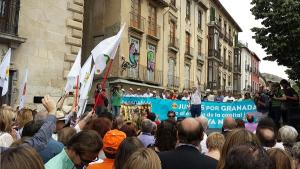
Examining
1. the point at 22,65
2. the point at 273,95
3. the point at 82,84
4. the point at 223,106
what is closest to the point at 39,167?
the point at 82,84

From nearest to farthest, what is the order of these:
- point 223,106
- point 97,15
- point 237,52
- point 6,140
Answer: point 6,140, point 223,106, point 97,15, point 237,52

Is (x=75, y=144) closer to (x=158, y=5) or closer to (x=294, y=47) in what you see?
(x=294, y=47)

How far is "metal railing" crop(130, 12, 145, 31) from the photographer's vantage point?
954 inches

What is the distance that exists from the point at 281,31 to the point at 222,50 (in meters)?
30.0

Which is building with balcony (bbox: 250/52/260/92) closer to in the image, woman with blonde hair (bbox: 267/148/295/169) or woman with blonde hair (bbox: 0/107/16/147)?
woman with blonde hair (bbox: 0/107/16/147)

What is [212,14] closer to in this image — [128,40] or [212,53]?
[212,53]

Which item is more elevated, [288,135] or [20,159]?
[20,159]

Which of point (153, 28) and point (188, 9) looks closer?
point (153, 28)

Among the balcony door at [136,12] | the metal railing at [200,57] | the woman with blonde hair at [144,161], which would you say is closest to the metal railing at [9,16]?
the balcony door at [136,12]

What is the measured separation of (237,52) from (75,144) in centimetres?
5220

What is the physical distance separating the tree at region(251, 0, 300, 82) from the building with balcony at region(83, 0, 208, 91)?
839 centimetres

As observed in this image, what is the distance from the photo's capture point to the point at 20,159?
2117mm

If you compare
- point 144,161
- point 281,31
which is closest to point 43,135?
point 144,161

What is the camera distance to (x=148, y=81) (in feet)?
83.6
